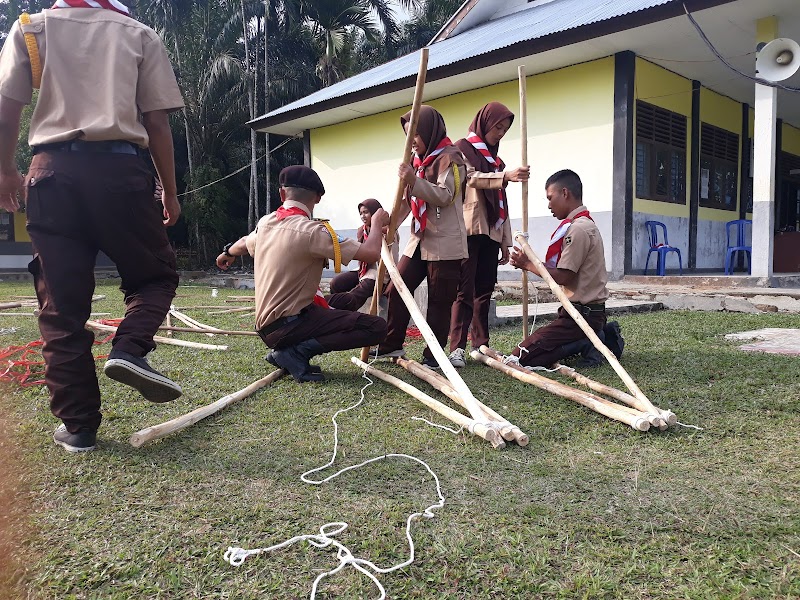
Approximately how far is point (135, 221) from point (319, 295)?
1.70 metres

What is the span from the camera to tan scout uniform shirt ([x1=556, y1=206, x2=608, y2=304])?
411 cm

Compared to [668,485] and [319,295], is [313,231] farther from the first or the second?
[668,485]

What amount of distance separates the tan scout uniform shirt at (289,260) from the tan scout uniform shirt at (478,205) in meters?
1.08

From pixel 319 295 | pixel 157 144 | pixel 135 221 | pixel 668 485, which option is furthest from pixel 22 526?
pixel 319 295

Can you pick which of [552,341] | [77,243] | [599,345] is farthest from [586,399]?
[77,243]

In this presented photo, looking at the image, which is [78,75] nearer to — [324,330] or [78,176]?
[78,176]

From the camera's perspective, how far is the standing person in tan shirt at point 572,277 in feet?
13.5

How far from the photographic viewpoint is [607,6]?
9461 millimetres

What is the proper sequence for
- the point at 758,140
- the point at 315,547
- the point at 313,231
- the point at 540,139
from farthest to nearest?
the point at 540,139
the point at 758,140
the point at 313,231
the point at 315,547

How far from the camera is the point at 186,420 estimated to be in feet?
9.21

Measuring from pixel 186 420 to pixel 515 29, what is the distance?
1077cm

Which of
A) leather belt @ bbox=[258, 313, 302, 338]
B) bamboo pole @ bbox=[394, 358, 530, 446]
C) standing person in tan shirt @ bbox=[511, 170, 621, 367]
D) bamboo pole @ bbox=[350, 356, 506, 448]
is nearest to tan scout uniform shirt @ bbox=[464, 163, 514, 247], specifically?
standing person in tan shirt @ bbox=[511, 170, 621, 367]

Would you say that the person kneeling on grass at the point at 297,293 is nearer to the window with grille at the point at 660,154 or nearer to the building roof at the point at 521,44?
the building roof at the point at 521,44

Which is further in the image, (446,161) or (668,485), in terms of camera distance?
(446,161)
